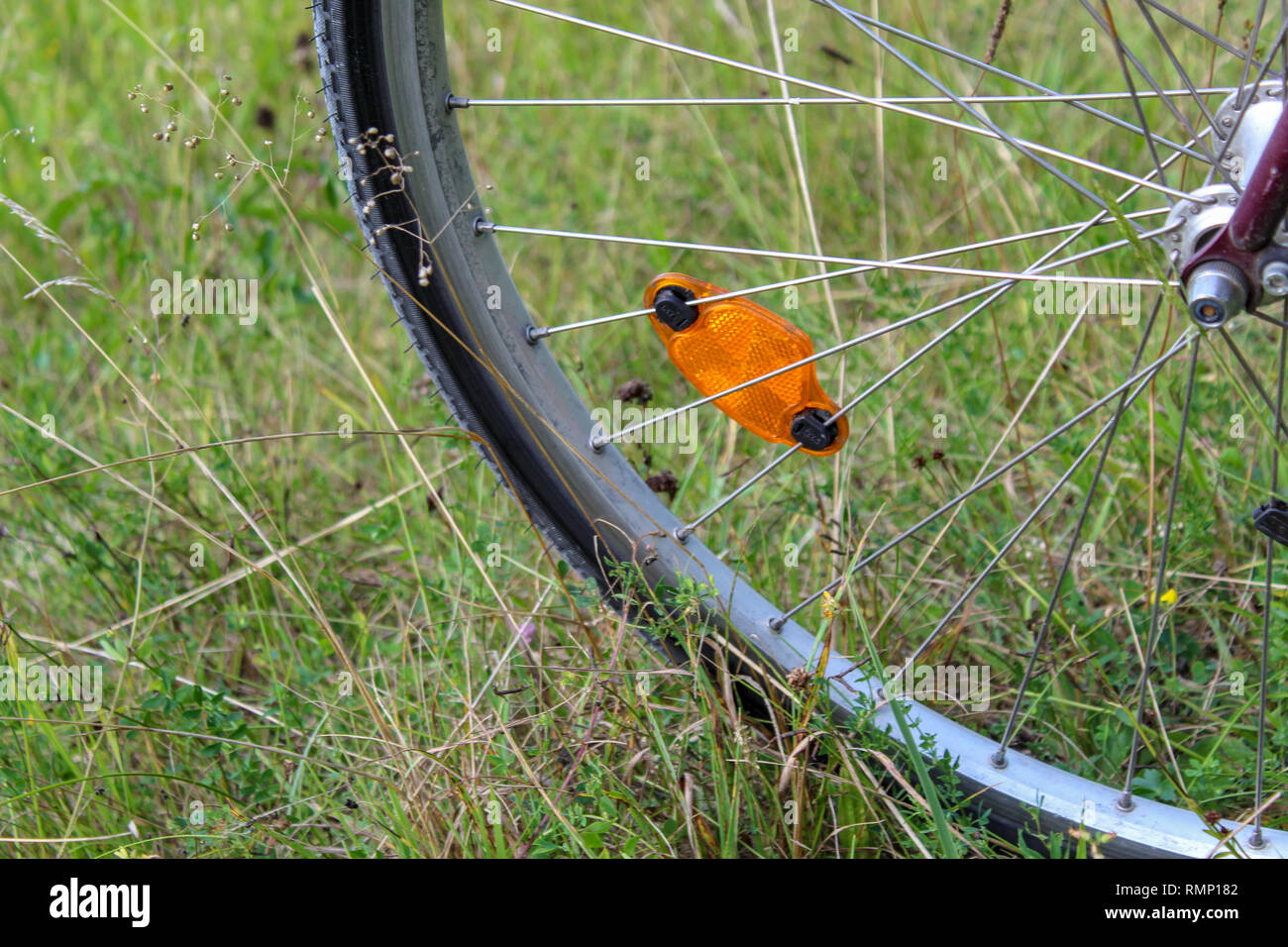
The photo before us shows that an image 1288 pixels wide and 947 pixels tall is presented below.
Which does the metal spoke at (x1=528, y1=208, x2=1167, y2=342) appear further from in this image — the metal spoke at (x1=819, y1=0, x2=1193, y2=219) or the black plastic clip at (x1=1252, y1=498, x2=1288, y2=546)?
the black plastic clip at (x1=1252, y1=498, x2=1288, y2=546)

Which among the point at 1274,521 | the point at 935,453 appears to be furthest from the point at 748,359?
the point at 1274,521

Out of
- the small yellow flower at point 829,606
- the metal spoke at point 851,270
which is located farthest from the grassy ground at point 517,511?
the metal spoke at point 851,270

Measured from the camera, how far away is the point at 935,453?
69.6 inches

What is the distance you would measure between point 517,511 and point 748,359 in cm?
69

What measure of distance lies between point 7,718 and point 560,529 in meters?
0.80

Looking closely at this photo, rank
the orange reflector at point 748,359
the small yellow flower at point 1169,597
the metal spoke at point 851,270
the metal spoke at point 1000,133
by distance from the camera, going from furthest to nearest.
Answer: the small yellow flower at point 1169,597 → the orange reflector at point 748,359 → the metal spoke at point 851,270 → the metal spoke at point 1000,133

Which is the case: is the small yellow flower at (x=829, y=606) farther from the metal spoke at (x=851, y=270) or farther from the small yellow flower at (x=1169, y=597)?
the small yellow flower at (x=1169, y=597)

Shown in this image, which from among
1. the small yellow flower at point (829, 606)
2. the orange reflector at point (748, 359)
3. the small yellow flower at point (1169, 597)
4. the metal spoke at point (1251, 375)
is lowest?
the small yellow flower at point (829, 606)

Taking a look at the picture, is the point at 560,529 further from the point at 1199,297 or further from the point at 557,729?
the point at 1199,297

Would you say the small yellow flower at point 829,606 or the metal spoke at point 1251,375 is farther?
the small yellow flower at point 829,606

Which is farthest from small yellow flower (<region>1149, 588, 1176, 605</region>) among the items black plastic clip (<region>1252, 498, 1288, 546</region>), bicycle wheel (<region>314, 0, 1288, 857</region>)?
black plastic clip (<region>1252, 498, 1288, 546</region>)

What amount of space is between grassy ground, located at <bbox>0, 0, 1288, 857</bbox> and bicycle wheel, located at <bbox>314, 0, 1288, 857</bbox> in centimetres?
2

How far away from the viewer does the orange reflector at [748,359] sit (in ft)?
4.53

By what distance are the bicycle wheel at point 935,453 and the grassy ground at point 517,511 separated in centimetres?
2
